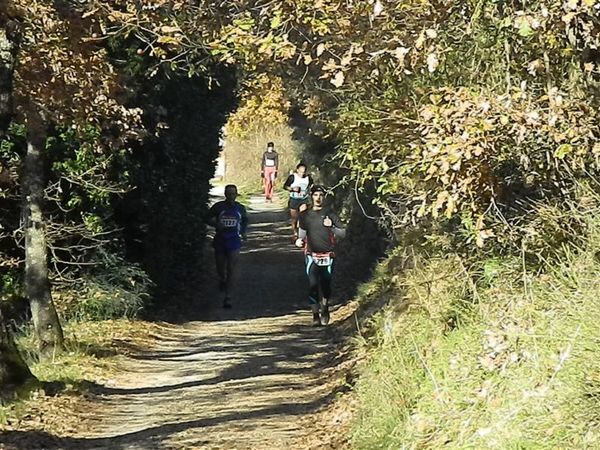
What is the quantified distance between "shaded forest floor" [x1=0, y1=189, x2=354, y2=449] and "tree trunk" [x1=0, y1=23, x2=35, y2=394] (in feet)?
1.37

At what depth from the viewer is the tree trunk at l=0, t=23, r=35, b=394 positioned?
1051 centimetres

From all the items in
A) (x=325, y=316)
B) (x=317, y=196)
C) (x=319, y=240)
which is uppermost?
(x=317, y=196)

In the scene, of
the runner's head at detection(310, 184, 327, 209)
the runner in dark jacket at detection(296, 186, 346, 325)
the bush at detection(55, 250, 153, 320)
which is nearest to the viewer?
the bush at detection(55, 250, 153, 320)

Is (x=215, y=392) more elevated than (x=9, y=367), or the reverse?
(x=9, y=367)

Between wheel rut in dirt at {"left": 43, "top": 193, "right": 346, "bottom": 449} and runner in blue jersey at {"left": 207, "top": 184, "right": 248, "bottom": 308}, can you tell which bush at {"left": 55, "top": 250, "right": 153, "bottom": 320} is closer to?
wheel rut in dirt at {"left": 43, "top": 193, "right": 346, "bottom": 449}

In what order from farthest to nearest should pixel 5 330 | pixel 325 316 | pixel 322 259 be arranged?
1. pixel 325 316
2. pixel 322 259
3. pixel 5 330

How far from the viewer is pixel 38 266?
13.7 m

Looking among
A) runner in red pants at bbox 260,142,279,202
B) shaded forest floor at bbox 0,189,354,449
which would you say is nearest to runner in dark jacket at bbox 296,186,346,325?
shaded forest floor at bbox 0,189,354,449

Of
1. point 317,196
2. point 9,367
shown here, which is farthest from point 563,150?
point 317,196

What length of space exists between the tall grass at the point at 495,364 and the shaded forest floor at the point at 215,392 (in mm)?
846

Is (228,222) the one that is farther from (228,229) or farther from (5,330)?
(5,330)

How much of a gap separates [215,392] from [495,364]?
519cm

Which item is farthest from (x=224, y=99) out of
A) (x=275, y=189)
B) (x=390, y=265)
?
(x=275, y=189)

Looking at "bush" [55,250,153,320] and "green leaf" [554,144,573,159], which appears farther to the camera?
"bush" [55,250,153,320]
